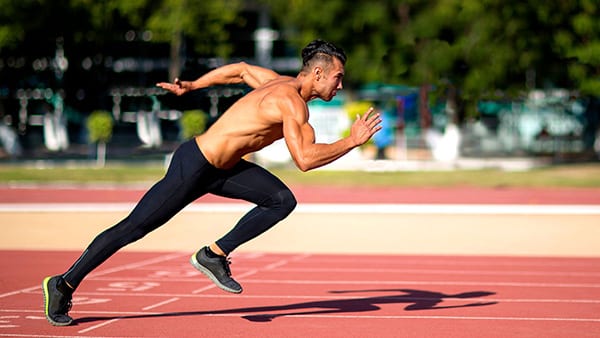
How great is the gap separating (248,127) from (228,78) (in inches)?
40.4

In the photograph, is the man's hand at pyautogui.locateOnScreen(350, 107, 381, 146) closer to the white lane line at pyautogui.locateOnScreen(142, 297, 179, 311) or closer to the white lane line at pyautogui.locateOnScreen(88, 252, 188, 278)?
the white lane line at pyautogui.locateOnScreen(142, 297, 179, 311)

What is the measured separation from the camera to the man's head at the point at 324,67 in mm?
7805

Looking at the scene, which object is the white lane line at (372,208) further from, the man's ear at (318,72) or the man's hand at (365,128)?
the man's hand at (365,128)

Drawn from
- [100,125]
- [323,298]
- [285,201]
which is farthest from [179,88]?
[100,125]

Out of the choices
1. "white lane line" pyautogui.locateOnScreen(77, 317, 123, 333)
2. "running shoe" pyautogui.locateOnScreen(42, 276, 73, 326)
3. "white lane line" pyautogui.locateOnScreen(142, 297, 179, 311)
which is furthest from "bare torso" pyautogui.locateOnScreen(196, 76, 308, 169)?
"white lane line" pyautogui.locateOnScreen(142, 297, 179, 311)

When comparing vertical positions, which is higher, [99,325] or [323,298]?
[323,298]

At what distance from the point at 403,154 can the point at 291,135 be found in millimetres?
32829

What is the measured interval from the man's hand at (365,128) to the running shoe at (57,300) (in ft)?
7.79

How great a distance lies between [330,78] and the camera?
25.6 feet

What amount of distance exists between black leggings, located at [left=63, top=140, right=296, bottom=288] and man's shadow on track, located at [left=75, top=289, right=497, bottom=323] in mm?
842

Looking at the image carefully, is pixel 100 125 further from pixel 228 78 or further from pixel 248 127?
pixel 248 127

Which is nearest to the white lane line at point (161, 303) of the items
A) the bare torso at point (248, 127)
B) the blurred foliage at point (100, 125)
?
the bare torso at point (248, 127)

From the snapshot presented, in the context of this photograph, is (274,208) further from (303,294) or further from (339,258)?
(339,258)

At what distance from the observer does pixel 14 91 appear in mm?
52219
